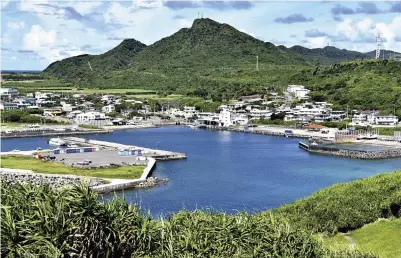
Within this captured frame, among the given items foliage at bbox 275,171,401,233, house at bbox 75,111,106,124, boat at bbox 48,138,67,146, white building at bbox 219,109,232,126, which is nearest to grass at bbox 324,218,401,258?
foliage at bbox 275,171,401,233

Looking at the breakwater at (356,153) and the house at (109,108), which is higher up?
the house at (109,108)

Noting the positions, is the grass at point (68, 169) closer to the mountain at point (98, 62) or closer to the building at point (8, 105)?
the building at point (8, 105)

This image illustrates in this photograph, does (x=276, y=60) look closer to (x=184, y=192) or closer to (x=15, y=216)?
(x=184, y=192)

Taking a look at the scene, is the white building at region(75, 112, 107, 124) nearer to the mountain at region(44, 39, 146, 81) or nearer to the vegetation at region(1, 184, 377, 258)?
the vegetation at region(1, 184, 377, 258)

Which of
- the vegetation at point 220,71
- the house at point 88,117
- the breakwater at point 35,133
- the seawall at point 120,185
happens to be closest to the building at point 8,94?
the house at point 88,117

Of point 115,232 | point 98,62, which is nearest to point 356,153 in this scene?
point 115,232

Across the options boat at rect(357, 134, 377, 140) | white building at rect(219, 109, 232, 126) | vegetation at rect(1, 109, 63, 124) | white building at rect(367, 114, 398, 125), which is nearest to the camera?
boat at rect(357, 134, 377, 140)
